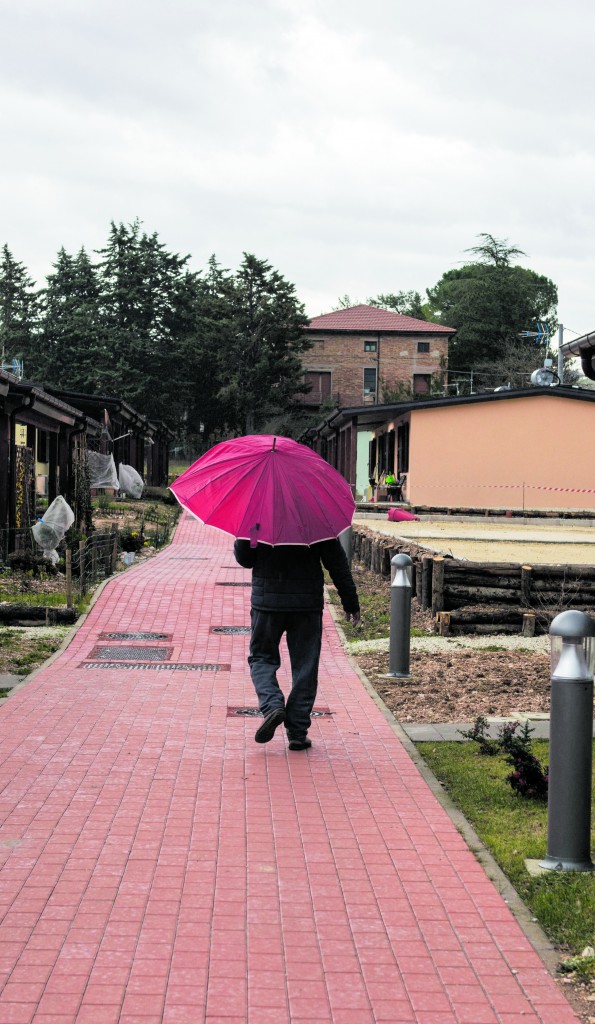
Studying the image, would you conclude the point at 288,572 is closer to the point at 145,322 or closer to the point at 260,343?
the point at 260,343

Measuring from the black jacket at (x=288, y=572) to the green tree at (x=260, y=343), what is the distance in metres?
62.4

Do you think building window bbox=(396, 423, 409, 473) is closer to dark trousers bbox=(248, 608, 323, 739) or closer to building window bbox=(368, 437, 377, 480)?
building window bbox=(368, 437, 377, 480)

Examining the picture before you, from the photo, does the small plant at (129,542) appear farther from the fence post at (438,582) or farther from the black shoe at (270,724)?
the black shoe at (270,724)

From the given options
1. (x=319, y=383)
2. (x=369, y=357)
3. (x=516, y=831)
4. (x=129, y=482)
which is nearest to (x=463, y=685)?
(x=516, y=831)

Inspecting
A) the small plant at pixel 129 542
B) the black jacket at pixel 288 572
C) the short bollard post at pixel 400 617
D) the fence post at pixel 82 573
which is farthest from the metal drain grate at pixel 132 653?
the small plant at pixel 129 542

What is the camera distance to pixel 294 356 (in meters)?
72.4

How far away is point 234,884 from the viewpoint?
4926mm

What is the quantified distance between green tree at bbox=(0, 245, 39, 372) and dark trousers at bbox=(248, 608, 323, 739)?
3134 inches

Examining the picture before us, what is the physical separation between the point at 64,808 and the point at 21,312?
296 ft

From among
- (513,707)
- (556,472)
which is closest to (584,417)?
(556,472)

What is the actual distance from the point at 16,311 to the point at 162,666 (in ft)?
283

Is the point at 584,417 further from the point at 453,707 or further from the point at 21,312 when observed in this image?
the point at 21,312

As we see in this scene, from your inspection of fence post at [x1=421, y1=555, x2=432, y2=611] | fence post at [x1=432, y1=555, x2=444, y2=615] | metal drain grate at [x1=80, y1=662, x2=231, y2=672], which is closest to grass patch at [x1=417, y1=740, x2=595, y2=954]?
metal drain grate at [x1=80, y1=662, x2=231, y2=672]

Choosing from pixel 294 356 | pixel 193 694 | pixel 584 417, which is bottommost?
pixel 193 694
